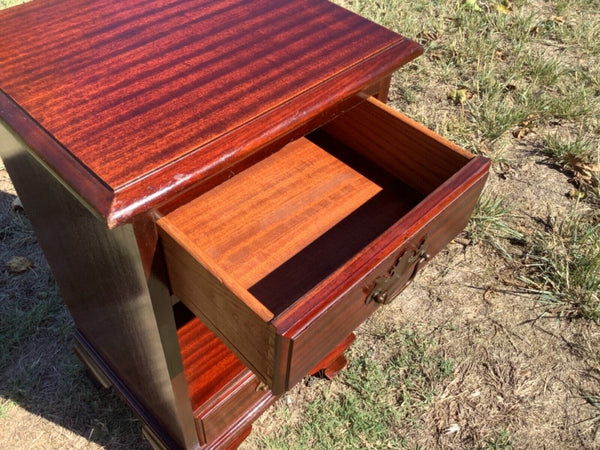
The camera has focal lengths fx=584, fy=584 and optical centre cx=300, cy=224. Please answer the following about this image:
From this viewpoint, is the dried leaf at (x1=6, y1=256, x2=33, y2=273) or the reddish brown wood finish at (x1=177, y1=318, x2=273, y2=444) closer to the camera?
the reddish brown wood finish at (x1=177, y1=318, x2=273, y2=444)

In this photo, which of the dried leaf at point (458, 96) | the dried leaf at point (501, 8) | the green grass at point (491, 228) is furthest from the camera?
the dried leaf at point (501, 8)

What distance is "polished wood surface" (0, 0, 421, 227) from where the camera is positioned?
0.82 m

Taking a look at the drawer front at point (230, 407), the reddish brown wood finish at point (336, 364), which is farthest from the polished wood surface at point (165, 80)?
the reddish brown wood finish at point (336, 364)

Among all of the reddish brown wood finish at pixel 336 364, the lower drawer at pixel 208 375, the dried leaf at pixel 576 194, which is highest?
the lower drawer at pixel 208 375

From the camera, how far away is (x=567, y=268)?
1.92 meters

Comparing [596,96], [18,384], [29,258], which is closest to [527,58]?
[596,96]

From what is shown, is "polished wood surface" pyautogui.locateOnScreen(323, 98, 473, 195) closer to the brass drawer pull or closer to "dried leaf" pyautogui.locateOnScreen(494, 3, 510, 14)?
the brass drawer pull

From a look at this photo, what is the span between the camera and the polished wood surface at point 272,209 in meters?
1.11

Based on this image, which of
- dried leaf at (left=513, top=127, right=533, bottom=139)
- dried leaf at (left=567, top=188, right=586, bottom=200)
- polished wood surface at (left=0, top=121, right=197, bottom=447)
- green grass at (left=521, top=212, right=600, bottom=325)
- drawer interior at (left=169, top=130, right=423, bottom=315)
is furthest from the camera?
dried leaf at (left=513, top=127, right=533, bottom=139)

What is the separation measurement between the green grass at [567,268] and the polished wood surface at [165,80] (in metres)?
1.14

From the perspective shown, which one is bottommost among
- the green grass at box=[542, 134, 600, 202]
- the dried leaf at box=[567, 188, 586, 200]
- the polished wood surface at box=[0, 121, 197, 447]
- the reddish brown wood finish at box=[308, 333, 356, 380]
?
the reddish brown wood finish at box=[308, 333, 356, 380]

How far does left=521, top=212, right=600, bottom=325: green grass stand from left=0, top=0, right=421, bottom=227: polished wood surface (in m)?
1.14

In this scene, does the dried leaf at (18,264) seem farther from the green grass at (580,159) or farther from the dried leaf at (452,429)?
the green grass at (580,159)

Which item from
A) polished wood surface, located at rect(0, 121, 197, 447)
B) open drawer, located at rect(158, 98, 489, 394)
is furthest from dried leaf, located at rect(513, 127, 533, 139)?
polished wood surface, located at rect(0, 121, 197, 447)
